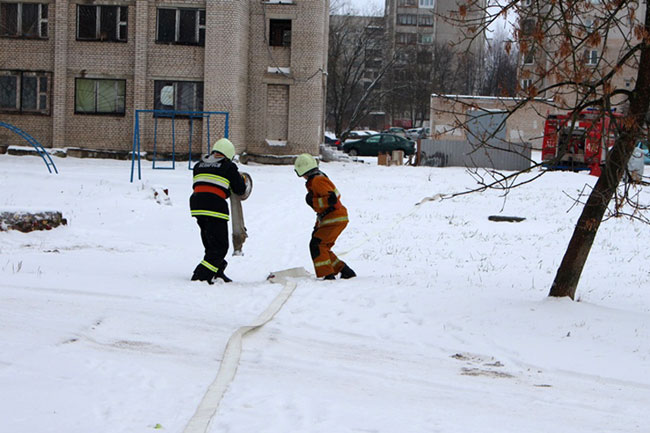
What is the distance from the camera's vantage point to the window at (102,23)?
109 feet

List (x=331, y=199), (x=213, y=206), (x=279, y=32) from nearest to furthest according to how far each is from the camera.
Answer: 1. (x=213, y=206)
2. (x=331, y=199)
3. (x=279, y=32)

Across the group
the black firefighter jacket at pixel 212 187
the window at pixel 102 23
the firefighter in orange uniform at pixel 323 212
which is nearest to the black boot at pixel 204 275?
the black firefighter jacket at pixel 212 187

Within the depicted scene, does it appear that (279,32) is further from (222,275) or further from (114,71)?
(222,275)

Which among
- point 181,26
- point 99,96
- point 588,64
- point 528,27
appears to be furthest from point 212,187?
point 99,96

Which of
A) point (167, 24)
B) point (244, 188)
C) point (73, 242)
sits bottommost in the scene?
point (73, 242)

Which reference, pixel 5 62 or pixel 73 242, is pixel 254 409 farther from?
pixel 5 62

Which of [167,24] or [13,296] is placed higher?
[167,24]

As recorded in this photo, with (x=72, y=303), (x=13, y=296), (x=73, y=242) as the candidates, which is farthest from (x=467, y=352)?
(x=73, y=242)

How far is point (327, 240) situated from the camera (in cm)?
961

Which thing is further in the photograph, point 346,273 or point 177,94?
point 177,94

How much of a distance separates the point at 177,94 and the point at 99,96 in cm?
321

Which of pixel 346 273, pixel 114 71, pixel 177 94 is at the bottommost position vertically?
pixel 346 273

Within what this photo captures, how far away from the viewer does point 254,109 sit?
35125 millimetres

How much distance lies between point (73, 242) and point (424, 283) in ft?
17.7
